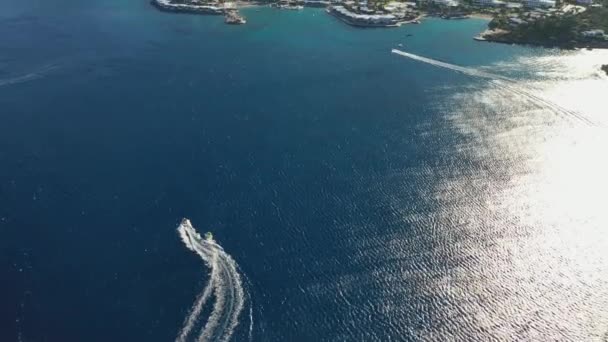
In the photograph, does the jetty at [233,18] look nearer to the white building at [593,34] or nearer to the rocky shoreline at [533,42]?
the rocky shoreline at [533,42]

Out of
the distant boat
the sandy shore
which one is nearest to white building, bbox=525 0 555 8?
the sandy shore

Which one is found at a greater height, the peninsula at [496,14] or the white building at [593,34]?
the peninsula at [496,14]

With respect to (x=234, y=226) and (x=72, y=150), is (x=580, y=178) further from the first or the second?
(x=72, y=150)

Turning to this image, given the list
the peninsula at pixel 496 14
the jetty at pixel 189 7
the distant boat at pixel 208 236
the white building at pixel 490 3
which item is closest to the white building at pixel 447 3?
the peninsula at pixel 496 14

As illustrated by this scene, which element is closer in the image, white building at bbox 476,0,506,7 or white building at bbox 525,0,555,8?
white building at bbox 525,0,555,8

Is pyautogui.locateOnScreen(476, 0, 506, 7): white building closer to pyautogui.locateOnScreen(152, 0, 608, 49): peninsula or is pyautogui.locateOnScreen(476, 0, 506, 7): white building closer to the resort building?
pyautogui.locateOnScreen(152, 0, 608, 49): peninsula

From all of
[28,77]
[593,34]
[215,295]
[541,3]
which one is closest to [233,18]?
[28,77]

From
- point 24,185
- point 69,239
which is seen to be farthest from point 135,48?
point 69,239
